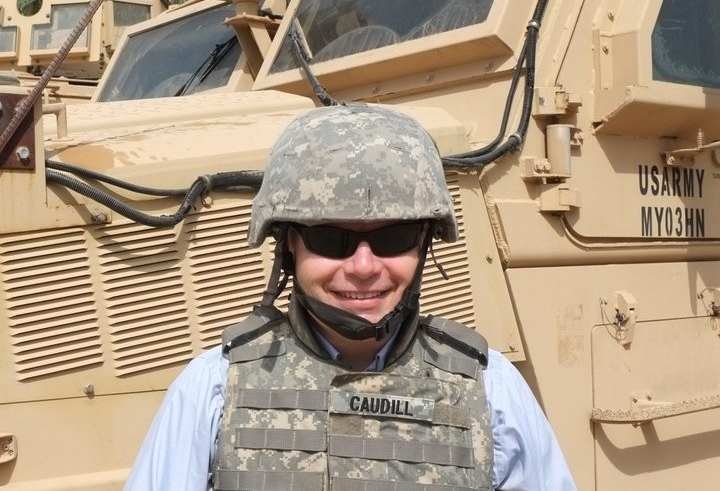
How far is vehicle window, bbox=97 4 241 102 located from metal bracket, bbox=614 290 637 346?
1.76 metres

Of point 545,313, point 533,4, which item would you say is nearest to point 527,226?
point 545,313

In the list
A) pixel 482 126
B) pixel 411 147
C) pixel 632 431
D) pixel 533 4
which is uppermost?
pixel 533 4

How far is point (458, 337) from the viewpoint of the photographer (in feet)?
5.80

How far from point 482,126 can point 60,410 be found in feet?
5.12

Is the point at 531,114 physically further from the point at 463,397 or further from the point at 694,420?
the point at 463,397

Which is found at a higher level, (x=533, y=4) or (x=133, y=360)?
(x=533, y=4)

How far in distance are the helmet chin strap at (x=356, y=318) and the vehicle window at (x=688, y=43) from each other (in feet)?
6.42

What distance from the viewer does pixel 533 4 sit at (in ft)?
10.8

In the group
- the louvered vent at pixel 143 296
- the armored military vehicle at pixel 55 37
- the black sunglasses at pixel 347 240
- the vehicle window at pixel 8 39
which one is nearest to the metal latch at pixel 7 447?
the louvered vent at pixel 143 296

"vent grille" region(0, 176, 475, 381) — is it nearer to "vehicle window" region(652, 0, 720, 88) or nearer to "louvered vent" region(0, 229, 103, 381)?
"louvered vent" region(0, 229, 103, 381)

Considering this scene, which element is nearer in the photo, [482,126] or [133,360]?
[133,360]

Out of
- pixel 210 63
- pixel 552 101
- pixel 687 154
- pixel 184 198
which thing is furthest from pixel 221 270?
pixel 210 63

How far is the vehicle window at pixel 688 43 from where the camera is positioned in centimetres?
339

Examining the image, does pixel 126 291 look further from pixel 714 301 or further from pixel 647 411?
pixel 714 301
